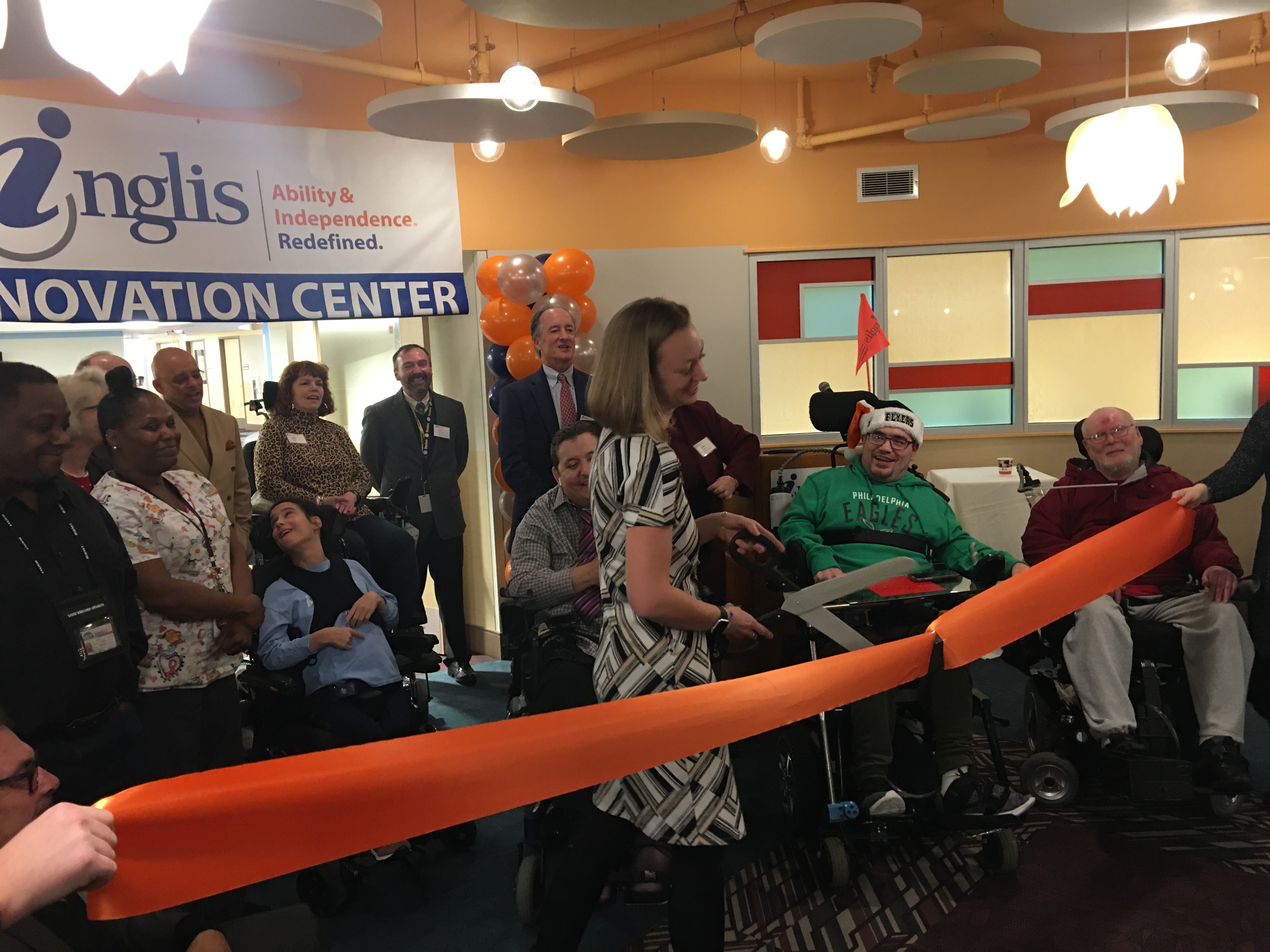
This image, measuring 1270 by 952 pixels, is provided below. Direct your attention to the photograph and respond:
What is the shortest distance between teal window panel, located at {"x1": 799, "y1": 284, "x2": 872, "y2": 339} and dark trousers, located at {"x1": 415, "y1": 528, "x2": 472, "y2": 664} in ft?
9.69

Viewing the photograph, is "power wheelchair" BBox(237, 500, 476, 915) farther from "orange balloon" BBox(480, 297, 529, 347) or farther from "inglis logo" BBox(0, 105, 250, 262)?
"orange balloon" BBox(480, 297, 529, 347)

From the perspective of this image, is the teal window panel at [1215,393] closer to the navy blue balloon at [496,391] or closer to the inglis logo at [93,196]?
the navy blue balloon at [496,391]

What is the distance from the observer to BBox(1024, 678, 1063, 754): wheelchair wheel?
3.38 metres

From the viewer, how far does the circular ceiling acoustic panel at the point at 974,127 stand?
17.8ft

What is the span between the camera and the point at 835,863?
9.24 ft

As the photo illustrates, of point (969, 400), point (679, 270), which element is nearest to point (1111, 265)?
point (969, 400)

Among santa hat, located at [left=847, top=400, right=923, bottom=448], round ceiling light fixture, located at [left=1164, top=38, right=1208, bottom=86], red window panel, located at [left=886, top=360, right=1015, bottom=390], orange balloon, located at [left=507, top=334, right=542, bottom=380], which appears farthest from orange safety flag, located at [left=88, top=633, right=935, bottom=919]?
red window panel, located at [left=886, top=360, right=1015, bottom=390]

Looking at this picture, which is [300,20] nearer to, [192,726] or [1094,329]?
[192,726]

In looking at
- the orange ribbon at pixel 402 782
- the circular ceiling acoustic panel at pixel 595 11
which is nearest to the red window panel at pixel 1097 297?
the circular ceiling acoustic panel at pixel 595 11

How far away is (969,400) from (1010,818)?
14.6ft

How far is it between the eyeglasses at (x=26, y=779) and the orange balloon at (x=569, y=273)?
13.6 feet

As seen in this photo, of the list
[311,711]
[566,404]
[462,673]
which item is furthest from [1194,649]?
[462,673]

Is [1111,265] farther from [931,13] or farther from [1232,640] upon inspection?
[1232,640]

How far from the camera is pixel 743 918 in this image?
2.72 metres
